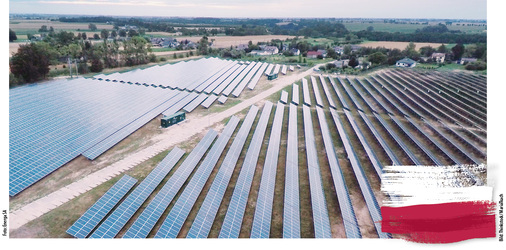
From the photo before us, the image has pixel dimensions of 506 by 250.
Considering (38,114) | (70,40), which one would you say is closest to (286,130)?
(38,114)

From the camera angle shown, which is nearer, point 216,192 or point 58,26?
point 216,192

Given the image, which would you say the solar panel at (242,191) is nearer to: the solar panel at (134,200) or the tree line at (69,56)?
the solar panel at (134,200)

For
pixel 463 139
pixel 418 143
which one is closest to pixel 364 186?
pixel 418 143

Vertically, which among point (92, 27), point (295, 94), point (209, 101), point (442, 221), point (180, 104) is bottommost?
point (442, 221)

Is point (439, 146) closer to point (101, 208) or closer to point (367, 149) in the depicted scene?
point (367, 149)

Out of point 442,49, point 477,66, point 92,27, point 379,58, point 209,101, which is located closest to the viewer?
point 209,101
